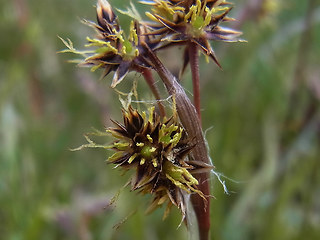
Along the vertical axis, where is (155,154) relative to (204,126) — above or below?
above

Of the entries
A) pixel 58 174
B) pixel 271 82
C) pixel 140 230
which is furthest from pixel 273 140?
pixel 58 174

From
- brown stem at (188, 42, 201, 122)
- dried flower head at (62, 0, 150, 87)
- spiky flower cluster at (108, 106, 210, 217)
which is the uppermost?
dried flower head at (62, 0, 150, 87)

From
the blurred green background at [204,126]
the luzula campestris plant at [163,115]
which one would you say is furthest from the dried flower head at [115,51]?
the blurred green background at [204,126]

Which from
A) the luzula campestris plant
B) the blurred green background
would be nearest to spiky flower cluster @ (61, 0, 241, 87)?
the luzula campestris plant

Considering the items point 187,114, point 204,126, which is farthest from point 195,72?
point 204,126

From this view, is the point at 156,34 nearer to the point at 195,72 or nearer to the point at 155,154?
the point at 195,72

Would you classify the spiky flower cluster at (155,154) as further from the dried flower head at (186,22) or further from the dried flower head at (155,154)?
the dried flower head at (186,22)

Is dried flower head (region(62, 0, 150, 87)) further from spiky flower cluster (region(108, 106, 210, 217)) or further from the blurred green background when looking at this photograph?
the blurred green background
